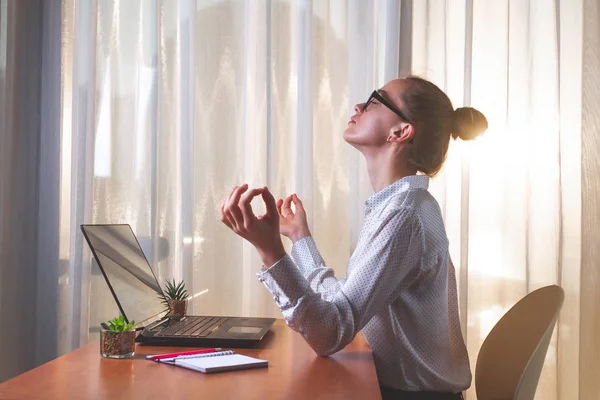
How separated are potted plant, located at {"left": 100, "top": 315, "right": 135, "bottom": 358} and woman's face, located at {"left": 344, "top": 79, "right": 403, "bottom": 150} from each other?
2.40ft

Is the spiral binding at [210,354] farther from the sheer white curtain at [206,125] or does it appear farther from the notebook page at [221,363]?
the sheer white curtain at [206,125]

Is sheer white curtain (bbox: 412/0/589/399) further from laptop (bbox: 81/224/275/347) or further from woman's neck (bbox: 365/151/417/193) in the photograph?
laptop (bbox: 81/224/275/347)

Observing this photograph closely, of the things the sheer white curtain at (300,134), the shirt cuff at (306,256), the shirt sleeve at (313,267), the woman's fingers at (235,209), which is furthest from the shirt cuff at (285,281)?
the sheer white curtain at (300,134)

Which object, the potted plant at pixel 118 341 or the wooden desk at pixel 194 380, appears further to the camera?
the potted plant at pixel 118 341

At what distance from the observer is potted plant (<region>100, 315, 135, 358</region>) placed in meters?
1.36

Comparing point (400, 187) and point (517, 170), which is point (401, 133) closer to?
point (400, 187)

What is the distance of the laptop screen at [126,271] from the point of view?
159 cm

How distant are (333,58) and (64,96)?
3.43 feet

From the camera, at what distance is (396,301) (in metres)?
1.49

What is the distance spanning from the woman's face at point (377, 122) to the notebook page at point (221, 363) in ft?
2.15

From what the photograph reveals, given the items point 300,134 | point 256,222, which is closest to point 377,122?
point 256,222

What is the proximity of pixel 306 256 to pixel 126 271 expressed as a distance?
0.45 meters

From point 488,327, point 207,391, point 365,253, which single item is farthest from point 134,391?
point 488,327

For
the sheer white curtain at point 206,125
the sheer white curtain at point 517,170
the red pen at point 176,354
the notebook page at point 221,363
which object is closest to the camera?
the notebook page at point 221,363
